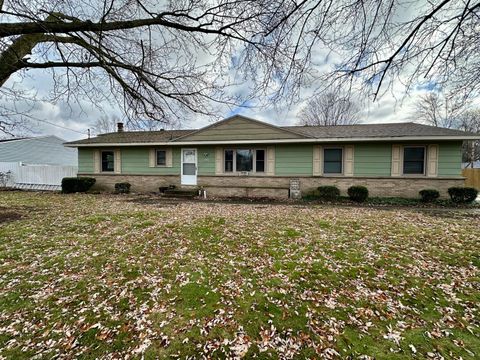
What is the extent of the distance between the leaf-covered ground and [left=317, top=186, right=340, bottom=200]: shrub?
5213 mm

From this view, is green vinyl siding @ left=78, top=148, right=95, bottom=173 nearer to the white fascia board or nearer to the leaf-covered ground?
the white fascia board

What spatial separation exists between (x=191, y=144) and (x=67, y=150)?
25.2 metres

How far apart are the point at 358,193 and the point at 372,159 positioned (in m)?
2.00

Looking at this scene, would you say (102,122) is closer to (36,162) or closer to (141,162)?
(141,162)

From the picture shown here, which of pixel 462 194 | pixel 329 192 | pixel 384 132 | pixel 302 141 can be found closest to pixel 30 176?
pixel 302 141

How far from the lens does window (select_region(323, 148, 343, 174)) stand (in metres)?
11.5

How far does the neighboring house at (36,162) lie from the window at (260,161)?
31.8 feet

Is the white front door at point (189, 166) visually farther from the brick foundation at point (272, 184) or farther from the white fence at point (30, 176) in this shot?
the white fence at point (30, 176)

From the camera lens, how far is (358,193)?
10430 millimetres

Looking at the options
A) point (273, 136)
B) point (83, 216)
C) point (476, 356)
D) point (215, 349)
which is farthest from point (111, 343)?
point (273, 136)

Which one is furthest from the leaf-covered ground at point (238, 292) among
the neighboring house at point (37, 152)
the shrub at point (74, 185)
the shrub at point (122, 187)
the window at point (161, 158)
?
the neighboring house at point (37, 152)

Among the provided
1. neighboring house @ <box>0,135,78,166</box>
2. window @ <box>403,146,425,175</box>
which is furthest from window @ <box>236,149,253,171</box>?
neighboring house @ <box>0,135,78,166</box>

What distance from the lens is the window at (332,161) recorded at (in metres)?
11.5

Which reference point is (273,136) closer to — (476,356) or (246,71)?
(246,71)
